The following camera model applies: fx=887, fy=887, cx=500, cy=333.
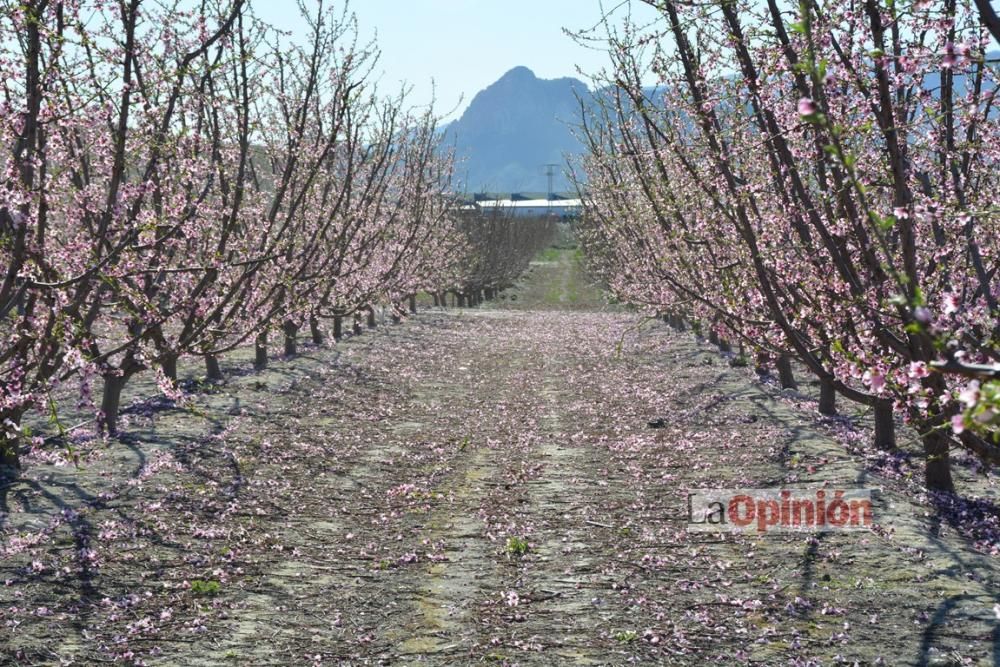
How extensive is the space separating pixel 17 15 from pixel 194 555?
208 inches

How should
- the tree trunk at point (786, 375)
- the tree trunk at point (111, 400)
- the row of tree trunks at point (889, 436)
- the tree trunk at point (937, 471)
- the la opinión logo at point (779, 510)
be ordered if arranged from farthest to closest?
the tree trunk at point (786, 375) → the tree trunk at point (111, 400) → the tree trunk at point (937, 471) → the row of tree trunks at point (889, 436) → the la opinión logo at point (779, 510)

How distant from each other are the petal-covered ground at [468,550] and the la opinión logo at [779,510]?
0.79ft


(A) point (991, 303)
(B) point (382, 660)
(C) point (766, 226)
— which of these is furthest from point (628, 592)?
(C) point (766, 226)

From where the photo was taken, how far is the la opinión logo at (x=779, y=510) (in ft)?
32.1

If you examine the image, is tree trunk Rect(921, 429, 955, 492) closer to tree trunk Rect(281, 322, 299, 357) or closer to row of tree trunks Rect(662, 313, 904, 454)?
row of tree trunks Rect(662, 313, 904, 454)

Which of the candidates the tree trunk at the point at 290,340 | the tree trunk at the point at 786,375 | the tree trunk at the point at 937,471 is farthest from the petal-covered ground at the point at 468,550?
the tree trunk at the point at 290,340

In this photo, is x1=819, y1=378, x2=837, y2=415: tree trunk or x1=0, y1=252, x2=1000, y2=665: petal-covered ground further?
x1=819, y1=378, x2=837, y2=415: tree trunk

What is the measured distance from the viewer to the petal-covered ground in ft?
23.2

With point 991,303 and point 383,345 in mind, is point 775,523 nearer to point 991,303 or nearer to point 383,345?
point 991,303

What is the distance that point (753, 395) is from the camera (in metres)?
18.2

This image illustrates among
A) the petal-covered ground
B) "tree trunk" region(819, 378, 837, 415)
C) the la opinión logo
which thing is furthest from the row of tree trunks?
the la opinión logo

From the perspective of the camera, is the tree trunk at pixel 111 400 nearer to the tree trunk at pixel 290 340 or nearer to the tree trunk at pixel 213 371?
the tree trunk at pixel 213 371

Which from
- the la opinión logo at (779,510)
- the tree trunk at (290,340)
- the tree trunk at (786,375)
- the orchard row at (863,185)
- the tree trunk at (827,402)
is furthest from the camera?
the tree trunk at (290,340)

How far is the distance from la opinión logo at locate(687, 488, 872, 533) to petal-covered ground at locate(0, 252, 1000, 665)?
242mm
